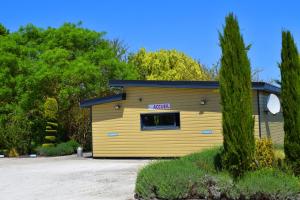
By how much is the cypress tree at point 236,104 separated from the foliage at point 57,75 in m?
19.0

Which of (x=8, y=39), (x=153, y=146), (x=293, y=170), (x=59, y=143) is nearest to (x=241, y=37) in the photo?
(x=293, y=170)

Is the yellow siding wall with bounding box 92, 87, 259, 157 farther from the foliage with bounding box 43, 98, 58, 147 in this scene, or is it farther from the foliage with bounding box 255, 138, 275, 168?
the foliage with bounding box 255, 138, 275, 168

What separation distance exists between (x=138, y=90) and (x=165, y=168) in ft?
39.4

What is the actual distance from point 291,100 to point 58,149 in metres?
18.4

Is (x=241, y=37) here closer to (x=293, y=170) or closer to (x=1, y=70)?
(x=293, y=170)

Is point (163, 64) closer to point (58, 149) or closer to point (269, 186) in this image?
point (58, 149)

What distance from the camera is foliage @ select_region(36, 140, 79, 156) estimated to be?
26844 mm

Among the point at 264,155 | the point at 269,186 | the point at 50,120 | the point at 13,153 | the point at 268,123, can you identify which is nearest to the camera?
the point at 269,186

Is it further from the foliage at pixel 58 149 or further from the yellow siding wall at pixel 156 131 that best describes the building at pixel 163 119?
the foliage at pixel 58 149

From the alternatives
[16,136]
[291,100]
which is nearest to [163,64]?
[16,136]

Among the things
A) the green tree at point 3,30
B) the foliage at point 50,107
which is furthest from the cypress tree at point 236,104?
the green tree at point 3,30

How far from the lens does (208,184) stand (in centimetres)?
995

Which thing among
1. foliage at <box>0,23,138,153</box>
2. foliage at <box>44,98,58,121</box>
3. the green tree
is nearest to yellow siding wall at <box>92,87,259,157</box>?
foliage at <box>44,98,58,121</box>

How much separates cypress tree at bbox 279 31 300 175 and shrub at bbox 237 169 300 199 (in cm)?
72
